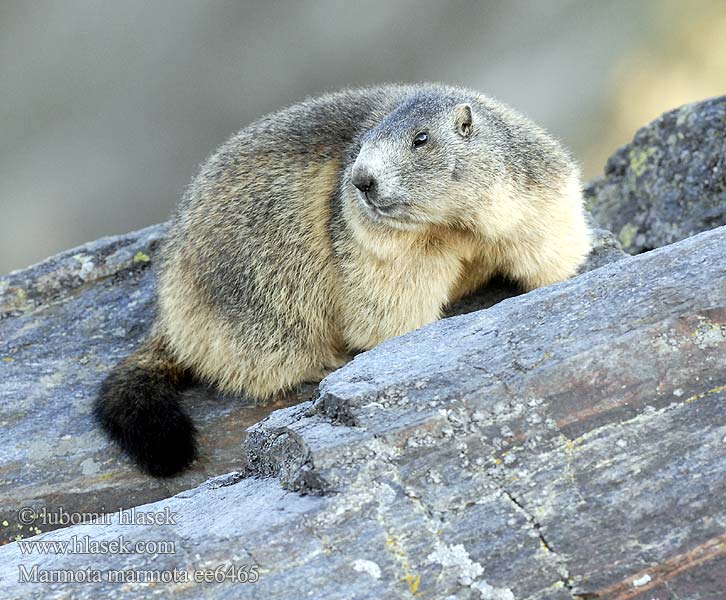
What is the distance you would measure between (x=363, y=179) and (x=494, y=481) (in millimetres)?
1731

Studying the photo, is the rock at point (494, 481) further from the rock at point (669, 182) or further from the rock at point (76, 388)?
the rock at point (669, 182)

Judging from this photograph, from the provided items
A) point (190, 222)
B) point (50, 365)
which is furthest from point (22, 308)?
point (190, 222)

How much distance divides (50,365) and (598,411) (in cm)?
339

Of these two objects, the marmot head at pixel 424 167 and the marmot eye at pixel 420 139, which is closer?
the marmot head at pixel 424 167

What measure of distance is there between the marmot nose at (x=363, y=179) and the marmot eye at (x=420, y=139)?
0.95 ft

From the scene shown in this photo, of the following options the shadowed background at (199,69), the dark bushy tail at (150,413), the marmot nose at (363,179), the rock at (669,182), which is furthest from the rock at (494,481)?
the shadowed background at (199,69)

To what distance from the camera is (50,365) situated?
571cm

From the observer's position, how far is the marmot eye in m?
4.70

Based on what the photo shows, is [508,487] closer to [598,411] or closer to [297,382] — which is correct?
[598,411]

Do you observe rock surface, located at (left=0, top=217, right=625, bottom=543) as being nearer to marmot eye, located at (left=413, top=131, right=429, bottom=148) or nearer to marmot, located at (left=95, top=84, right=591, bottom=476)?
marmot, located at (left=95, top=84, right=591, bottom=476)

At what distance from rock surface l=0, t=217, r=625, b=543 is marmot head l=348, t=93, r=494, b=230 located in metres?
0.96

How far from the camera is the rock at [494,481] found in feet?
10.4

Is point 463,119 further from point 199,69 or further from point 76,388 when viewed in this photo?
point 199,69

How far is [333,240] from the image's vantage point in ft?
17.2
